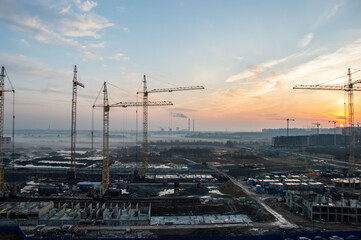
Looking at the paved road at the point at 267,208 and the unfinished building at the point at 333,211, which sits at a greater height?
the unfinished building at the point at 333,211

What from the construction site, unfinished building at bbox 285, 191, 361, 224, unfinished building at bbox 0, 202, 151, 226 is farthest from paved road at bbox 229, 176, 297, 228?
unfinished building at bbox 0, 202, 151, 226

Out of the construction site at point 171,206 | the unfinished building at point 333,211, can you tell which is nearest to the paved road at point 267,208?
the construction site at point 171,206

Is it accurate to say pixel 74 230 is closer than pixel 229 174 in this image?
Yes

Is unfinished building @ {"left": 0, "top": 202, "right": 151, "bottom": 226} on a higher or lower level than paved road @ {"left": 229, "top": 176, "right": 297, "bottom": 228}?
higher

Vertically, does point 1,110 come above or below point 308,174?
above

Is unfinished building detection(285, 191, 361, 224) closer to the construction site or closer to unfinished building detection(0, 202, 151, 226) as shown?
the construction site

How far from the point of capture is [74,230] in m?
14.0

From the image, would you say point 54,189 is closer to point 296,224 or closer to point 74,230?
point 74,230

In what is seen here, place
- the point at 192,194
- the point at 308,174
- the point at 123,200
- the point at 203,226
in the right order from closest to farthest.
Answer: the point at 203,226, the point at 123,200, the point at 192,194, the point at 308,174

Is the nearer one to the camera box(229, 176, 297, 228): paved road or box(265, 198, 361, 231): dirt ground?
box(265, 198, 361, 231): dirt ground

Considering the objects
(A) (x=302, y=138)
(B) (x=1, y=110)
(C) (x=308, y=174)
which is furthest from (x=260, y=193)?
(A) (x=302, y=138)

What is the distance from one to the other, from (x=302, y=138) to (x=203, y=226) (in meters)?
65.1

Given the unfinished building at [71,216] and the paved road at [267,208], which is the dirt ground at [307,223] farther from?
the unfinished building at [71,216]

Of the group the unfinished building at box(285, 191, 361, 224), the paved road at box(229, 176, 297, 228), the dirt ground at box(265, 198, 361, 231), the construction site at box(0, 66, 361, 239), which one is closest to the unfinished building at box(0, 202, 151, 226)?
the construction site at box(0, 66, 361, 239)
